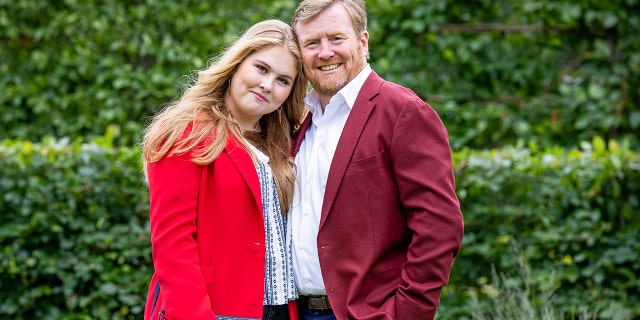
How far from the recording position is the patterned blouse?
2.67 meters

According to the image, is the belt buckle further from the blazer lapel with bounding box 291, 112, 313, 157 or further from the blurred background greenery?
the blurred background greenery

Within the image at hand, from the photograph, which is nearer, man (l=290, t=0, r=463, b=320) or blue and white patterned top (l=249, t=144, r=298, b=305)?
man (l=290, t=0, r=463, b=320)

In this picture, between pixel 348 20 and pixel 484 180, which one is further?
pixel 484 180

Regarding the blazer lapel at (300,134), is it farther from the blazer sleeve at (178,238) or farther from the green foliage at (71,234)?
the green foliage at (71,234)

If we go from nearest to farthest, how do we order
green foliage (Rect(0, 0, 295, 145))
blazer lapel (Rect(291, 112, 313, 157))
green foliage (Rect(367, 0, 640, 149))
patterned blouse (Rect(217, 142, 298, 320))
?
1. patterned blouse (Rect(217, 142, 298, 320))
2. blazer lapel (Rect(291, 112, 313, 157))
3. green foliage (Rect(367, 0, 640, 149))
4. green foliage (Rect(0, 0, 295, 145))

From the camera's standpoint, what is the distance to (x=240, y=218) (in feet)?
8.50

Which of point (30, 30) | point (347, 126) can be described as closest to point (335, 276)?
point (347, 126)

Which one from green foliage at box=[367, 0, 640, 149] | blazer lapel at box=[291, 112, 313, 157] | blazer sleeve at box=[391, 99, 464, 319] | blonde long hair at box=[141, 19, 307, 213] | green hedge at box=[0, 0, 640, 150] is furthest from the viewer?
green hedge at box=[0, 0, 640, 150]

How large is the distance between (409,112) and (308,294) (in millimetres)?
744

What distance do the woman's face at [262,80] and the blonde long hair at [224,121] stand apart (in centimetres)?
3

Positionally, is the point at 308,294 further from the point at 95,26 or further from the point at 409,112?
the point at 95,26

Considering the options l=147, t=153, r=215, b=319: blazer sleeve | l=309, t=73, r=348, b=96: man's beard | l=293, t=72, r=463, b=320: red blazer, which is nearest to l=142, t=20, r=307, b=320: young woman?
l=147, t=153, r=215, b=319: blazer sleeve

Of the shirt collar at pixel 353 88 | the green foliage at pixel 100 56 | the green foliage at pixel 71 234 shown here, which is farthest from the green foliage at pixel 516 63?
the shirt collar at pixel 353 88

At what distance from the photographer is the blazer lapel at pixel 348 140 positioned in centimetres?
257
